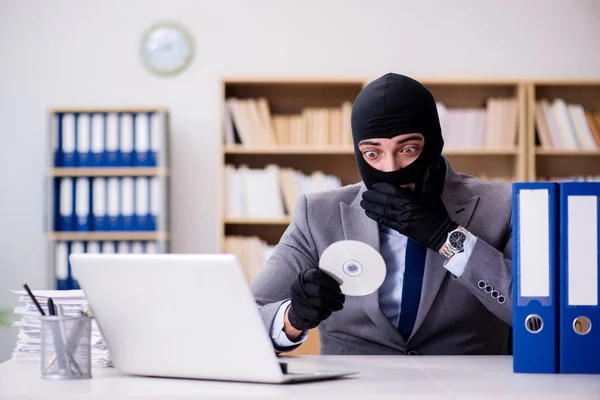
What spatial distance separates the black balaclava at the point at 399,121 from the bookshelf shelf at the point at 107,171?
257cm

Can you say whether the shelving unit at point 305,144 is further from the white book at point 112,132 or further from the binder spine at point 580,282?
the binder spine at point 580,282

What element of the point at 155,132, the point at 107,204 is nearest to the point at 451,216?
the point at 155,132

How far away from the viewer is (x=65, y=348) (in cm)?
134

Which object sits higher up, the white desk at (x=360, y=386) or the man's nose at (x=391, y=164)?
the man's nose at (x=391, y=164)

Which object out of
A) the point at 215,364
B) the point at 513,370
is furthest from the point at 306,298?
the point at 513,370

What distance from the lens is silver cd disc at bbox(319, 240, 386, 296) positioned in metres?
1.47

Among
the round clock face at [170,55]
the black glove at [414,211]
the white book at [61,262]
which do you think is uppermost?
the round clock face at [170,55]

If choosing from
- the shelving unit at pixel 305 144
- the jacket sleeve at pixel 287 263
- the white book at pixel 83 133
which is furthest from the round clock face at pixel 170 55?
the jacket sleeve at pixel 287 263

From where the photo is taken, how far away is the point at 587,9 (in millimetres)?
4879

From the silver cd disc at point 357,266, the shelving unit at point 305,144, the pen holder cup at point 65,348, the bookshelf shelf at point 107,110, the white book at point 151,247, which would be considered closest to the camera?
the pen holder cup at point 65,348

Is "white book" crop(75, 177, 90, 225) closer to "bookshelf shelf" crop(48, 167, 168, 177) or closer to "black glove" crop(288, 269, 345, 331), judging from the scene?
"bookshelf shelf" crop(48, 167, 168, 177)

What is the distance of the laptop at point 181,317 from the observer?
124 cm

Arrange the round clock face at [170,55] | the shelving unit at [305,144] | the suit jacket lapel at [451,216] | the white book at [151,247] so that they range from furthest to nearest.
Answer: the round clock face at [170,55]
the shelving unit at [305,144]
the white book at [151,247]
the suit jacket lapel at [451,216]

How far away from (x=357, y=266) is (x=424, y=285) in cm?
53
